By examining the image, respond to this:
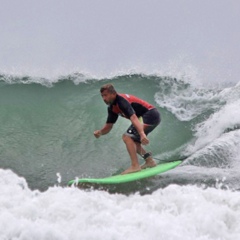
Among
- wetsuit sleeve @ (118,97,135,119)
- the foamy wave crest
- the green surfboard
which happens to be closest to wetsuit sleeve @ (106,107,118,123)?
wetsuit sleeve @ (118,97,135,119)

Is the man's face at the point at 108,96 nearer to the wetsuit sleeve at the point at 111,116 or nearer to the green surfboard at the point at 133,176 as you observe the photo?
the wetsuit sleeve at the point at 111,116

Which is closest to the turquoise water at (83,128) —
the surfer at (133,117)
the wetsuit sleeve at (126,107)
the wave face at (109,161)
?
the wave face at (109,161)

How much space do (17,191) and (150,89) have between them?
5272 millimetres

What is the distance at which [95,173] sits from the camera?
702cm

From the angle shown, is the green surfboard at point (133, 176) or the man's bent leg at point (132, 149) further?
the man's bent leg at point (132, 149)

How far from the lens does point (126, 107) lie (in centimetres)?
618

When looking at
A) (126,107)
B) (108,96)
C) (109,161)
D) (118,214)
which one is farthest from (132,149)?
(118,214)

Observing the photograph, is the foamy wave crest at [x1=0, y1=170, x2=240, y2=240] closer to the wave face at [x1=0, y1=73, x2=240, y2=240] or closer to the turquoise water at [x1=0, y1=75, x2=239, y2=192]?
the wave face at [x1=0, y1=73, x2=240, y2=240]

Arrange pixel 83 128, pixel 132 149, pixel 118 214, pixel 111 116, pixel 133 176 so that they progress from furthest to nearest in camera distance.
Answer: pixel 83 128
pixel 111 116
pixel 132 149
pixel 133 176
pixel 118 214

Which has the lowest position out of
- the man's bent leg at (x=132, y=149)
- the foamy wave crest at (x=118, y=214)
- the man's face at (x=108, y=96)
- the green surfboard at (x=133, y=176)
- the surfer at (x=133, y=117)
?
the foamy wave crest at (x=118, y=214)

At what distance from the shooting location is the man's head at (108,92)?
6.11 metres

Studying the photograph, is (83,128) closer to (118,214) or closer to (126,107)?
(126,107)

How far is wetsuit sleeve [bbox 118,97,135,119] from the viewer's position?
618 cm

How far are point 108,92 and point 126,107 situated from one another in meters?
0.29
